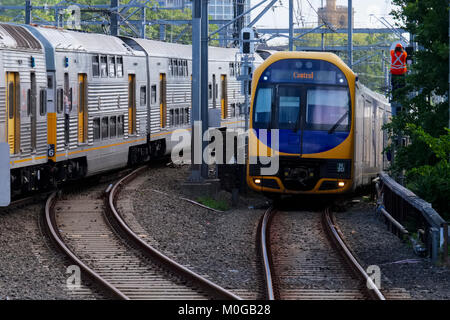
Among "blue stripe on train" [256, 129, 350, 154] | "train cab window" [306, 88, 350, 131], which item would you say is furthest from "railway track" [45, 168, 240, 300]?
"train cab window" [306, 88, 350, 131]

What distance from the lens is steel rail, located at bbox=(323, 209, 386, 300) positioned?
1075 cm

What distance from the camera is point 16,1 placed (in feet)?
293

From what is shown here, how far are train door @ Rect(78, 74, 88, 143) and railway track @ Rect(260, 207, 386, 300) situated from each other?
197 inches

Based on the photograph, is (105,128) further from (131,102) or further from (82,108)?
→ (131,102)

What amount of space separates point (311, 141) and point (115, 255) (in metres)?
6.32

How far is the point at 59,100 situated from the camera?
18.9 m

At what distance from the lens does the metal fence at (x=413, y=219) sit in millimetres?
12844

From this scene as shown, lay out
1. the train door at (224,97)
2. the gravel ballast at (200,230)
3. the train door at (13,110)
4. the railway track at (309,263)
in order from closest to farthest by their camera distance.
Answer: the railway track at (309,263)
the gravel ballast at (200,230)
the train door at (13,110)
the train door at (224,97)

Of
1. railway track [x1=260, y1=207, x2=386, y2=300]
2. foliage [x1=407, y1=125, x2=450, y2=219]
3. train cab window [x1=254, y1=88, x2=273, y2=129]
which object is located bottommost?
railway track [x1=260, y1=207, x2=386, y2=300]

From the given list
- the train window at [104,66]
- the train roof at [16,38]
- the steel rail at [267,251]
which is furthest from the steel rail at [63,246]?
the train window at [104,66]

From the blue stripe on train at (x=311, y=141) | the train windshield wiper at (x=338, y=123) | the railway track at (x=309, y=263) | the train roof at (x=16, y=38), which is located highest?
the train roof at (x=16, y=38)

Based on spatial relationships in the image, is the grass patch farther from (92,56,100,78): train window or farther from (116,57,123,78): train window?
(116,57,123,78): train window

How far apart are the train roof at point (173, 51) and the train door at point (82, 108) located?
515 cm

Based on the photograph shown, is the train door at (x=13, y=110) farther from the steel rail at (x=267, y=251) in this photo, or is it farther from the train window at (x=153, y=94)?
the train window at (x=153, y=94)
